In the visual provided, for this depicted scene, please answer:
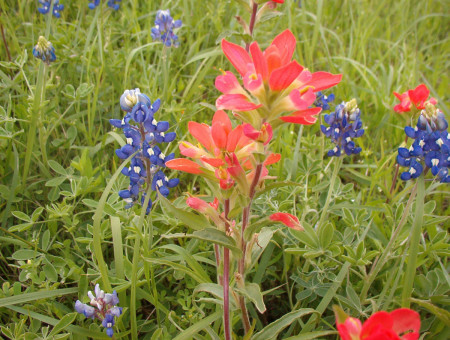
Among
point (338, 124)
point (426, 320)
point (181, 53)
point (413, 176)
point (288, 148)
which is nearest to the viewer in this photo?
point (426, 320)

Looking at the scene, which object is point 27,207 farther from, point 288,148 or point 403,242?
point 403,242

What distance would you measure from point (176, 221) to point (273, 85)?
964 mm

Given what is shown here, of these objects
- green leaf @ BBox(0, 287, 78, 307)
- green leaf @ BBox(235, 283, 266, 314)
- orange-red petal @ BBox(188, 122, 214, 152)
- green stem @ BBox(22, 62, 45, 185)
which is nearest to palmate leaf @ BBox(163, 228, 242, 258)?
green leaf @ BBox(235, 283, 266, 314)

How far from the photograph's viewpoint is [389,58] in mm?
3836

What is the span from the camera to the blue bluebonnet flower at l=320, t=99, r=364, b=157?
204 cm

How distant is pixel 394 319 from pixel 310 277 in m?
0.89

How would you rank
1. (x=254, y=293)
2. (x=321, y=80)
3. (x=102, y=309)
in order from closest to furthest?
(x=321, y=80) < (x=254, y=293) < (x=102, y=309)

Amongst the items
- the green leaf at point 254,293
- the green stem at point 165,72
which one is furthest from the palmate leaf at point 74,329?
the green stem at point 165,72

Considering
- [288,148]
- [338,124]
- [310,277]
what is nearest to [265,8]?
[338,124]

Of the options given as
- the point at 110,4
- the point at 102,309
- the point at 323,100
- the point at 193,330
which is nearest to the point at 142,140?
the point at 102,309

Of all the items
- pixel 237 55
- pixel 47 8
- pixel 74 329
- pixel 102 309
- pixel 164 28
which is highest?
pixel 47 8

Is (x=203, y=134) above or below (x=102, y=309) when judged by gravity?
above

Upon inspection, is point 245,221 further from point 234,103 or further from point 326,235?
point 326,235

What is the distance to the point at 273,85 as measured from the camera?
3.51 feet
